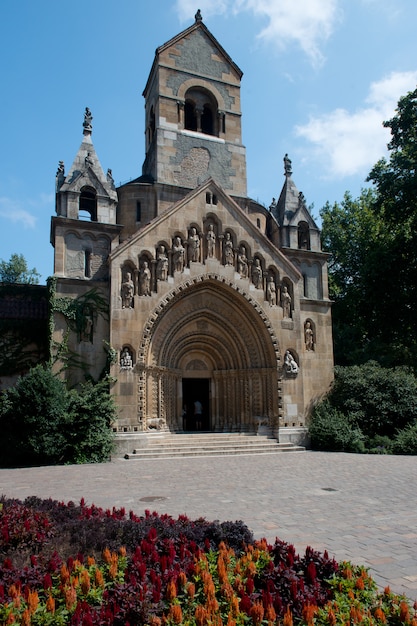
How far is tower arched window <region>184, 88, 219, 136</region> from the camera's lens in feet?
94.0

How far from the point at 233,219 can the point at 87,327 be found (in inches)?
332

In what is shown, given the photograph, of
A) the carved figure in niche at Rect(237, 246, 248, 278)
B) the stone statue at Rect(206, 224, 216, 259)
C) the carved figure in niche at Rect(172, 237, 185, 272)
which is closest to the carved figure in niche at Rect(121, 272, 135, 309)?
the carved figure in niche at Rect(172, 237, 185, 272)

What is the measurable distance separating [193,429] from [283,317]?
698 centimetres

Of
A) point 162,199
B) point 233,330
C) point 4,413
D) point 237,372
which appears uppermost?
point 162,199

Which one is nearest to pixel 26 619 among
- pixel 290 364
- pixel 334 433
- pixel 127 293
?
pixel 127 293

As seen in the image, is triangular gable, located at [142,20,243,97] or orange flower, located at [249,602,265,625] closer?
orange flower, located at [249,602,265,625]

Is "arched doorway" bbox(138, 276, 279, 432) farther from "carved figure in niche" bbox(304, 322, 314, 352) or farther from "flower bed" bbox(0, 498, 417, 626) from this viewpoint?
"flower bed" bbox(0, 498, 417, 626)

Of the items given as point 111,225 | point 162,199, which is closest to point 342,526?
point 111,225

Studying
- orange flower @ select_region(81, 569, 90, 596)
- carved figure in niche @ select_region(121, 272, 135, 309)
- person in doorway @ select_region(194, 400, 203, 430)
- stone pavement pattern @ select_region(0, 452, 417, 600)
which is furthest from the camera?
person in doorway @ select_region(194, 400, 203, 430)

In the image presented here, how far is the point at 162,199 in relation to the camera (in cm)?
2591

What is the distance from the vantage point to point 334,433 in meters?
21.3

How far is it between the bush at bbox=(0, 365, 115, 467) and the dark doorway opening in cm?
697

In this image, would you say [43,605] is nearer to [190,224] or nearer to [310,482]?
[310,482]

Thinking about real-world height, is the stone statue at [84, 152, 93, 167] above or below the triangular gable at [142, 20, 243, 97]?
below
